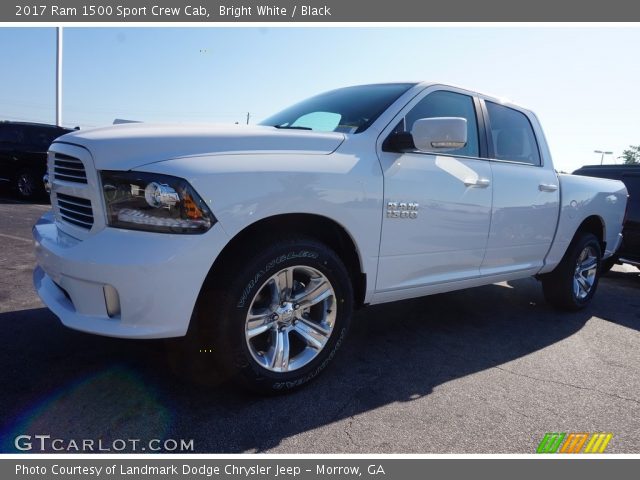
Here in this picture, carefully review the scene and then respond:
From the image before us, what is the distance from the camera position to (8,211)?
29.0ft

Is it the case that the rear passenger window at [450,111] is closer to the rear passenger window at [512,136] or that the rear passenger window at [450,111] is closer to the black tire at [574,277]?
the rear passenger window at [512,136]

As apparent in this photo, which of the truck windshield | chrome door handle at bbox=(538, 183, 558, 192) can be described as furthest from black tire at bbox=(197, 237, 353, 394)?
chrome door handle at bbox=(538, 183, 558, 192)

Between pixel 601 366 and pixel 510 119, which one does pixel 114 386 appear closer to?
pixel 601 366

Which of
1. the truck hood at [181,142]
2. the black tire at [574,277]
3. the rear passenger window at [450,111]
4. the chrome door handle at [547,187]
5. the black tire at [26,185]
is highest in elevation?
the rear passenger window at [450,111]

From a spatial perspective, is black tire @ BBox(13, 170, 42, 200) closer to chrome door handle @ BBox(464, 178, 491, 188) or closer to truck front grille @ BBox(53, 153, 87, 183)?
truck front grille @ BBox(53, 153, 87, 183)

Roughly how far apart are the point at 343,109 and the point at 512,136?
1.73 m

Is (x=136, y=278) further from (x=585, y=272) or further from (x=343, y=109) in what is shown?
(x=585, y=272)

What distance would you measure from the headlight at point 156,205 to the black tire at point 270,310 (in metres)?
0.32

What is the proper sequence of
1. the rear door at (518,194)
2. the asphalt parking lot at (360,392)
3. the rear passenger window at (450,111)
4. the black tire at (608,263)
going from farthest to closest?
the black tire at (608,263) → the rear door at (518,194) → the rear passenger window at (450,111) → the asphalt parking lot at (360,392)

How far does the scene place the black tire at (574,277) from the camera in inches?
179

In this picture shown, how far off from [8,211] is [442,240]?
355 inches

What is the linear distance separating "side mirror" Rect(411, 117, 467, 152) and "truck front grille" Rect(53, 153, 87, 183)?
1.83m

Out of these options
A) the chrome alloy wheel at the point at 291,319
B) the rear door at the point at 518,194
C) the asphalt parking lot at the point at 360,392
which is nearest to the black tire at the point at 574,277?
the rear door at the point at 518,194

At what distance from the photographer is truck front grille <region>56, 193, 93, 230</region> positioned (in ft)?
7.26
